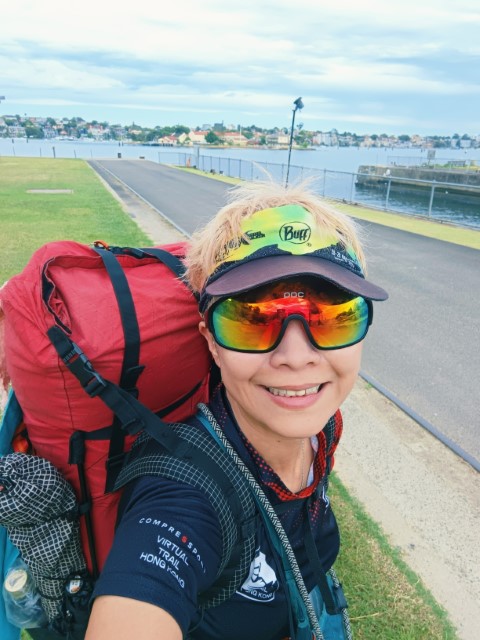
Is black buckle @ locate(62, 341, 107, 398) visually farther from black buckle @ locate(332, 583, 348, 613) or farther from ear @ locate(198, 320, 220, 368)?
black buckle @ locate(332, 583, 348, 613)

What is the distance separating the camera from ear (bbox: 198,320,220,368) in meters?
1.40

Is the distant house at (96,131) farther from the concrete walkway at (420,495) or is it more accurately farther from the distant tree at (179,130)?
the concrete walkway at (420,495)

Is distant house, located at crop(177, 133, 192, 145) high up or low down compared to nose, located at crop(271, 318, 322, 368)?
up

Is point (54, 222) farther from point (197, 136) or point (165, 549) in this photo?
point (197, 136)

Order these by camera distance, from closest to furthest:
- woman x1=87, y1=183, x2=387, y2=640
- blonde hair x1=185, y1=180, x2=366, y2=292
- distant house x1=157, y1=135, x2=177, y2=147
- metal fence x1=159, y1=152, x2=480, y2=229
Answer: woman x1=87, y1=183, x2=387, y2=640 → blonde hair x1=185, y1=180, x2=366, y2=292 → metal fence x1=159, y1=152, x2=480, y2=229 → distant house x1=157, y1=135, x2=177, y2=147

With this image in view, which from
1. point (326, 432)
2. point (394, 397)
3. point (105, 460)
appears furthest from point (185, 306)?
point (394, 397)

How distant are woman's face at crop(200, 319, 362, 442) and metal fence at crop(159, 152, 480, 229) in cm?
59

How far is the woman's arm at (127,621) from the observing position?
95cm

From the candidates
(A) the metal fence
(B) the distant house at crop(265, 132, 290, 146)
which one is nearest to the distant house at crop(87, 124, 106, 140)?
(B) the distant house at crop(265, 132, 290, 146)

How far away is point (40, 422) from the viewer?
4.51 ft

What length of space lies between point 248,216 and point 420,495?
2.61 metres

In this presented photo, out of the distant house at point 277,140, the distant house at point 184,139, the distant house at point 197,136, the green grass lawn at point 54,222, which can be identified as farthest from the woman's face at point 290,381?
the distant house at point 184,139

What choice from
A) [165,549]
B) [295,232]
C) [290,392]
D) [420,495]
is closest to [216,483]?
[165,549]

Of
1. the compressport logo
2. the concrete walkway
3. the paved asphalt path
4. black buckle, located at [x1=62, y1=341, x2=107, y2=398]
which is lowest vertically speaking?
the concrete walkway
